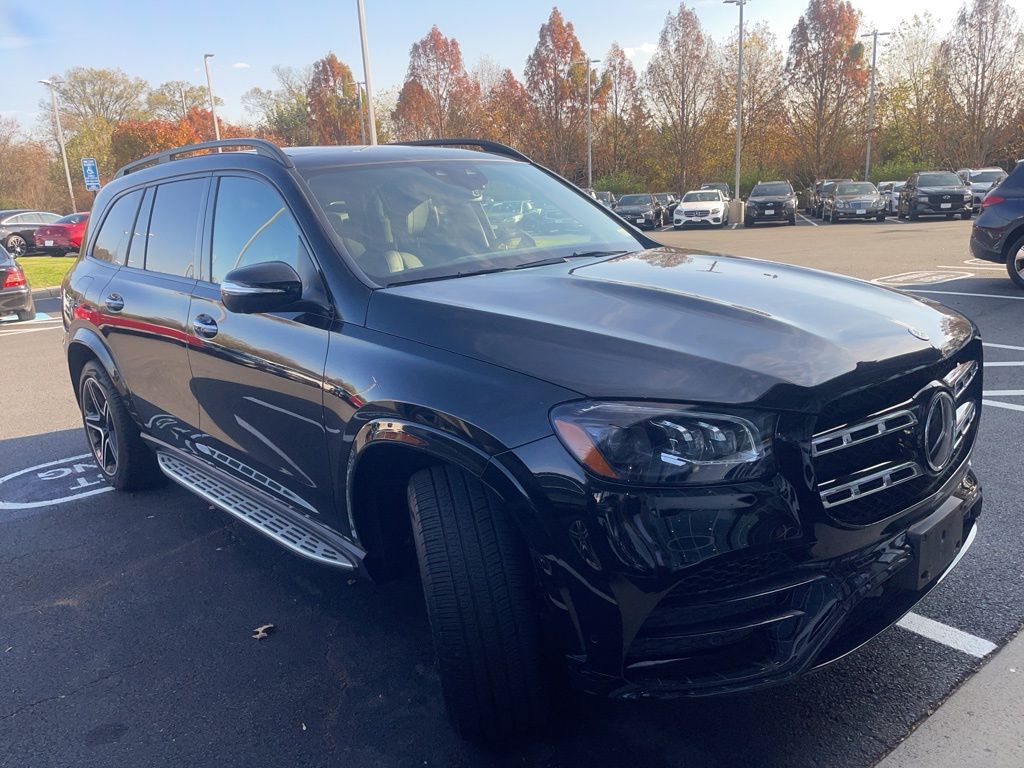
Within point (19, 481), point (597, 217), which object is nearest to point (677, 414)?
point (597, 217)

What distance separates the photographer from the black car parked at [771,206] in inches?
1203

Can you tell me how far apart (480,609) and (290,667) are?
1134 millimetres

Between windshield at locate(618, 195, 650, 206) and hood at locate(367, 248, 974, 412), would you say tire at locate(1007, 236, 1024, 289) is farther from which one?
windshield at locate(618, 195, 650, 206)

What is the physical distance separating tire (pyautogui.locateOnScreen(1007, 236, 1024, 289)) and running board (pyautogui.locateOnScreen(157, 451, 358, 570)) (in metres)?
10.2

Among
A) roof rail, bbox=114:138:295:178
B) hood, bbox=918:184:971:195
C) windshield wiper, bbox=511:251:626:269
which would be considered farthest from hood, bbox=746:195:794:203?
windshield wiper, bbox=511:251:626:269

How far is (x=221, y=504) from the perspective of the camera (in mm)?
3521

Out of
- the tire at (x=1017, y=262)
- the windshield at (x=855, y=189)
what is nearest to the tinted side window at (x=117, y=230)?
the tire at (x=1017, y=262)

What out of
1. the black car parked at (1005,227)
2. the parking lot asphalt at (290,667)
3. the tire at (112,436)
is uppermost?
the black car parked at (1005,227)

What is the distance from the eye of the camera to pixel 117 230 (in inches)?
181

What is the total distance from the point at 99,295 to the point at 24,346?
23.7ft

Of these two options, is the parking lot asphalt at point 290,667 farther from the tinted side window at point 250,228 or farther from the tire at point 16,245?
the tire at point 16,245

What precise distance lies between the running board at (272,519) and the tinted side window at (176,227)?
0.96 meters

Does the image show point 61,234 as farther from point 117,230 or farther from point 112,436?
point 117,230

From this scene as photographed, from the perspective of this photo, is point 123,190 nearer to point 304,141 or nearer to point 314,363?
point 314,363
